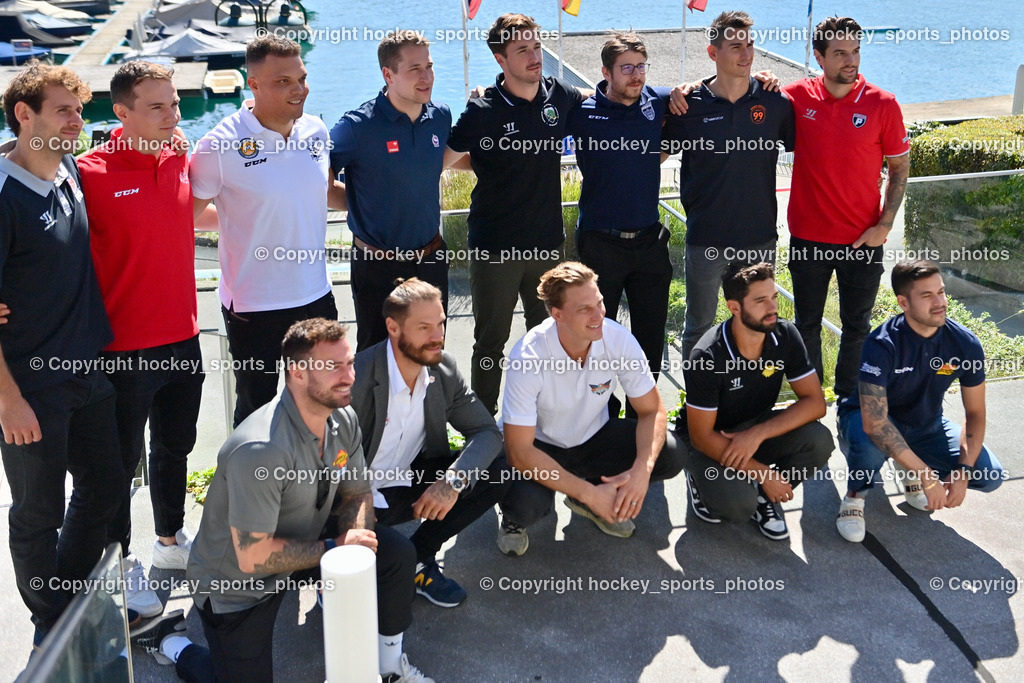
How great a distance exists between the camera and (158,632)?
3.70 meters

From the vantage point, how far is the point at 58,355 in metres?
3.40

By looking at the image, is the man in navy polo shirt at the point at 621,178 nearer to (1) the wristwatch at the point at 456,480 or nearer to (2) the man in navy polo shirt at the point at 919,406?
(2) the man in navy polo shirt at the point at 919,406

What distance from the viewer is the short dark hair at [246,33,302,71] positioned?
411 centimetres

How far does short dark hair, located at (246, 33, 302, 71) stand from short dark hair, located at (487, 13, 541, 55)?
101cm

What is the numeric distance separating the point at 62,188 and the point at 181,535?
1.59m

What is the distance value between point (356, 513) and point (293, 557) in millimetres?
308

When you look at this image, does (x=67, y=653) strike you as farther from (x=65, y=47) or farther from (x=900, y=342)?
(x=65, y=47)

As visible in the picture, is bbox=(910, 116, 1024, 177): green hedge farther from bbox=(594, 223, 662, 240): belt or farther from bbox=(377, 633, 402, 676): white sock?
bbox=(377, 633, 402, 676): white sock

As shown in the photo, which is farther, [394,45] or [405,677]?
[394,45]

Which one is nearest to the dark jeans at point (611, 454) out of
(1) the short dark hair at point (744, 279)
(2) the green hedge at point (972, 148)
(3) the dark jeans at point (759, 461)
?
(3) the dark jeans at point (759, 461)

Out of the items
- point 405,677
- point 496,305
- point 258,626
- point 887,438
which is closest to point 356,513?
point 258,626

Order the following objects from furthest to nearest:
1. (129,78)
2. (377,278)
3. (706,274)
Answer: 1. (706,274)
2. (377,278)
3. (129,78)

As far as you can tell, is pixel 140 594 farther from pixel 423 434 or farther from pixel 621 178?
pixel 621 178

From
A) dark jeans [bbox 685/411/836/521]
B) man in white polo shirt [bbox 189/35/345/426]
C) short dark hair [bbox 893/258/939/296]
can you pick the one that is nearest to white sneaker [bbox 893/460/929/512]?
dark jeans [bbox 685/411/836/521]
